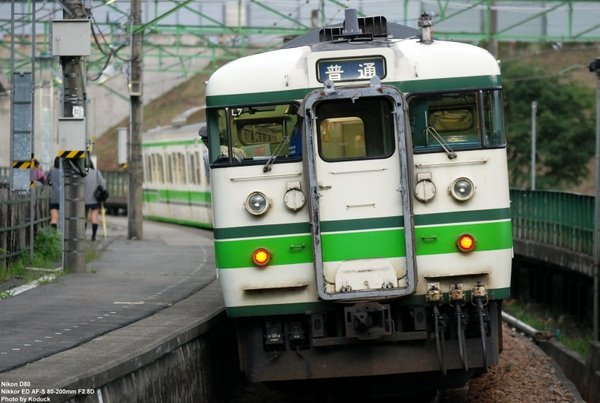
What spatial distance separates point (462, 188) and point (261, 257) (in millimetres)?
1799

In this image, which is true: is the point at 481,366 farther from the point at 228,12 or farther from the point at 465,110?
the point at 228,12

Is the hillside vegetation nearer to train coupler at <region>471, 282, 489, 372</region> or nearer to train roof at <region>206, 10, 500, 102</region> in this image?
train roof at <region>206, 10, 500, 102</region>

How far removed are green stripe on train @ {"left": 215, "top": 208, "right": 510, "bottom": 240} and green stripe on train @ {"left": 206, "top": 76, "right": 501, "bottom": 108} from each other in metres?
1.09

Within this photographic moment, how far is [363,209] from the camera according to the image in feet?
40.3

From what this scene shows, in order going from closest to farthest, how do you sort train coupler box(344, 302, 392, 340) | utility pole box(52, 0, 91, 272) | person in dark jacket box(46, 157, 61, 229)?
train coupler box(344, 302, 392, 340)
utility pole box(52, 0, 91, 272)
person in dark jacket box(46, 157, 61, 229)

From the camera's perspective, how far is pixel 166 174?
4025 cm

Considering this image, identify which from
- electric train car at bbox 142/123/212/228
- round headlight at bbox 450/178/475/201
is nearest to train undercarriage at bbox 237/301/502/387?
round headlight at bbox 450/178/475/201

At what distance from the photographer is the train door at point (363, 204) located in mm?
12188

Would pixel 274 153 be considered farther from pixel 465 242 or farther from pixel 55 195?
pixel 55 195

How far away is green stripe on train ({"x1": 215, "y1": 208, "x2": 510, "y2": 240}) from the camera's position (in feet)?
40.3

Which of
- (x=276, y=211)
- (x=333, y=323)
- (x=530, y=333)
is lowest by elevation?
(x=530, y=333)

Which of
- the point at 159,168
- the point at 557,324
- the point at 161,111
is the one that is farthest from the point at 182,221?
the point at 161,111

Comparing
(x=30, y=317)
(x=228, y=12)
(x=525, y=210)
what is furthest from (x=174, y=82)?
(x=30, y=317)

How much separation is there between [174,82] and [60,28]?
6547 cm
